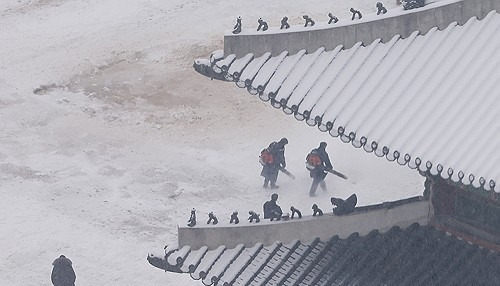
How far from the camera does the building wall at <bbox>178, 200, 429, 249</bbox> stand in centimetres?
1363

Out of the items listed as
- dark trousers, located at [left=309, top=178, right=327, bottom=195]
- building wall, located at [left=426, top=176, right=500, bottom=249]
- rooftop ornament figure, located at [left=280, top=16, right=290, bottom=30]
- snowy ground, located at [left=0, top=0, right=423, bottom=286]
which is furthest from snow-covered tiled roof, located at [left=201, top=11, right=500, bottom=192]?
dark trousers, located at [left=309, top=178, right=327, bottom=195]

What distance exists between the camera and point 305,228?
13.7 m

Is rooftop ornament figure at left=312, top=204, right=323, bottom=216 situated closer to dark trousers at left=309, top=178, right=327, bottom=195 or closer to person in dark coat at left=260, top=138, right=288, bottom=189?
dark trousers at left=309, top=178, right=327, bottom=195

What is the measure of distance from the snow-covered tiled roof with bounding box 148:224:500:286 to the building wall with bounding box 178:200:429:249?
81 millimetres

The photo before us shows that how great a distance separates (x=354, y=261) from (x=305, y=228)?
0.78 metres

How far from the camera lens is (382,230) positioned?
1380 centimetres

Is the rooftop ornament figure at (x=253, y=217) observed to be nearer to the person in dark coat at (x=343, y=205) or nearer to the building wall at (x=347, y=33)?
the person in dark coat at (x=343, y=205)

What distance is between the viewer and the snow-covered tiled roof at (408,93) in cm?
1106

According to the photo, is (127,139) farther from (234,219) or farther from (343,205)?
(343,205)

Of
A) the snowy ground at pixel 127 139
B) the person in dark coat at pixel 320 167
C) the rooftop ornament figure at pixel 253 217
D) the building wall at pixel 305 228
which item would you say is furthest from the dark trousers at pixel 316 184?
the rooftop ornament figure at pixel 253 217

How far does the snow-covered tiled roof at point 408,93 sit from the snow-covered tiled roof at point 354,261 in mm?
2102

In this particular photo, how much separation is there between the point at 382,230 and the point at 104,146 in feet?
49.5

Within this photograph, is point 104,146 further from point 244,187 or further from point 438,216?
point 438,216

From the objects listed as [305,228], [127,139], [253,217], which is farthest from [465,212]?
[127,139]
